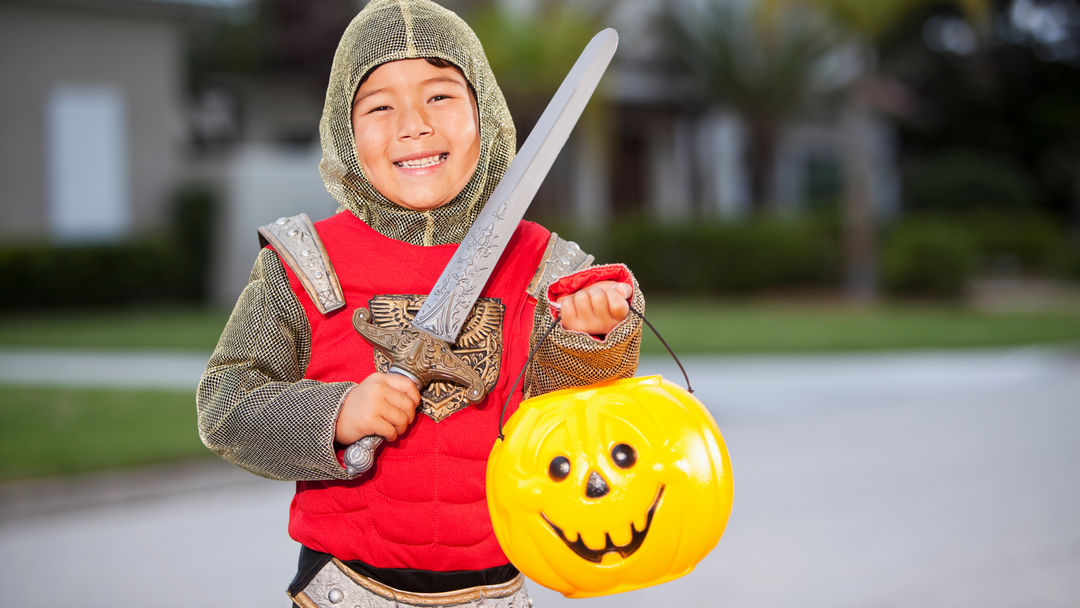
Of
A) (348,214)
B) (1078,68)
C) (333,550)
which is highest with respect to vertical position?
(1078,68)

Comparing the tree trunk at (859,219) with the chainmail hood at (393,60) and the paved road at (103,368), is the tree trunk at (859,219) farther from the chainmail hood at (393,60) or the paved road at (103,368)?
the chainmail hood at (393,60)

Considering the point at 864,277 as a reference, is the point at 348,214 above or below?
below

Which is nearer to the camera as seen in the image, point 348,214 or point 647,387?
point 647,387

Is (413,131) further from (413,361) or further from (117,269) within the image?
(117,269)

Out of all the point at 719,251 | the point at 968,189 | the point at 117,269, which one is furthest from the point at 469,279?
the point at 968,189

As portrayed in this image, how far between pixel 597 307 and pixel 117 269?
1467 centimetres

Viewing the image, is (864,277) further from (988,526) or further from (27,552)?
(27,552)

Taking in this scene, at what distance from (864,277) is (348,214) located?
660 inches

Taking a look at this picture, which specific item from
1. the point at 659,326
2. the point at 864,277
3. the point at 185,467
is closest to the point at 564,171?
the point at 864,277

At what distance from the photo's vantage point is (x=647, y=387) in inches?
63.6

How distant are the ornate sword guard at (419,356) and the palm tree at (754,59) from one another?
1868 cm

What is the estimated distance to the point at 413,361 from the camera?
1538 millimetres

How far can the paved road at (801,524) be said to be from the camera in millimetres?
4465

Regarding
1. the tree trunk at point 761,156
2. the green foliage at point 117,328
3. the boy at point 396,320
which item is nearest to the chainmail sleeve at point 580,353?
the boy at point 396,320
